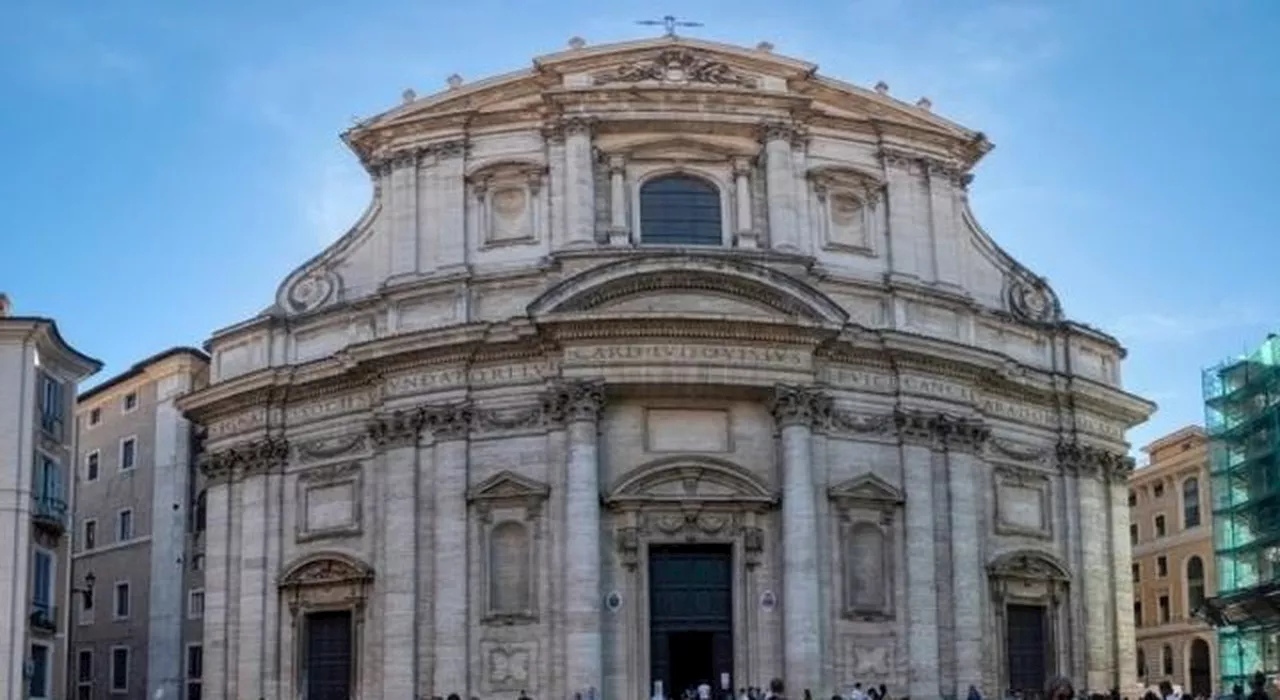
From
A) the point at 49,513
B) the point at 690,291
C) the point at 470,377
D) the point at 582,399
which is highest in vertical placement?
the point at 690,291

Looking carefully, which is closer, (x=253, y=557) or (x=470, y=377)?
(x=470, y=377)

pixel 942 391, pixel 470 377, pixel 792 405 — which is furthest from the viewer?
pixel 942 391

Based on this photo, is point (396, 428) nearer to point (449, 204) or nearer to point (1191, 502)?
point (449, 204)

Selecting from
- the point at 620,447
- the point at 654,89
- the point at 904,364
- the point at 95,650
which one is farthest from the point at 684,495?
the point at 95,650

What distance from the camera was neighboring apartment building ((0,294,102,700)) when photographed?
39.6 m

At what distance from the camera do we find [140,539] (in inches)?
2224

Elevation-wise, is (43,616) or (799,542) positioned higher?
(799,542)

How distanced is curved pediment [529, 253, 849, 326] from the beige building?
33856 millimetres

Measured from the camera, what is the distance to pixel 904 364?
45500 mm

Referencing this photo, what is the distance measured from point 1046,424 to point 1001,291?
3611mm

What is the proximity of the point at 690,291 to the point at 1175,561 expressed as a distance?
40111 millimetres

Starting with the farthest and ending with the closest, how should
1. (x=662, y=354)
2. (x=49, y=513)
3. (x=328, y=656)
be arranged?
1. (x=328, y=656)
2. (x=662, y=354)
3. (x=49, y=513)

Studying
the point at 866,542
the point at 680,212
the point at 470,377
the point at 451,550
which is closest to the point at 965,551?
the point at 866,542

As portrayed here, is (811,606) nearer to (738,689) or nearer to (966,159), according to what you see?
(738,689)
